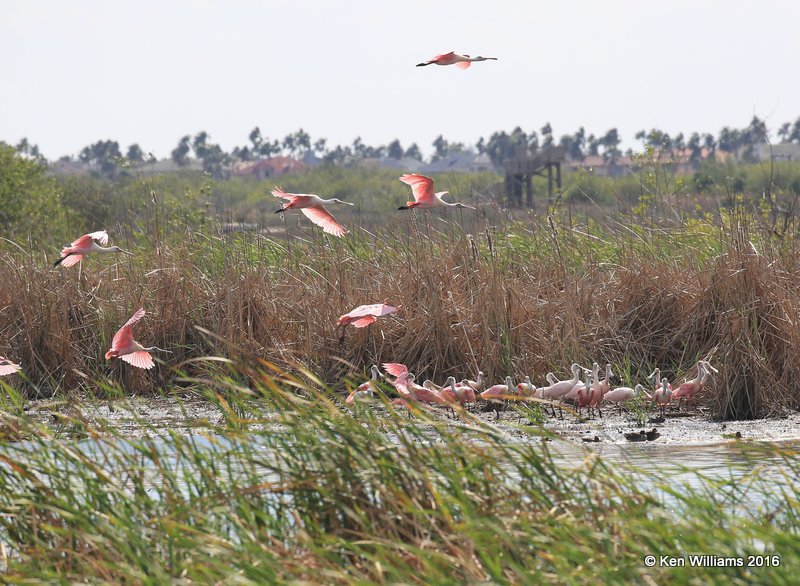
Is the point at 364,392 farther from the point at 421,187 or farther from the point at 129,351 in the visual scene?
the point at 421,187

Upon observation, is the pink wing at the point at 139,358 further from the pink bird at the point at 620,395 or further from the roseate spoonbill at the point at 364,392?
the pink bird at the point at 620,395

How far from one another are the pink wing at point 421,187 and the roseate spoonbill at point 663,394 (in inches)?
76.9

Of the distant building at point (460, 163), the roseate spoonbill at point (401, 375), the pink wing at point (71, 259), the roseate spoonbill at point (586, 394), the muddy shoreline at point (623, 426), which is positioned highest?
the pink wing at point (71, 259)

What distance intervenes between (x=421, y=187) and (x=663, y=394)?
2.11m

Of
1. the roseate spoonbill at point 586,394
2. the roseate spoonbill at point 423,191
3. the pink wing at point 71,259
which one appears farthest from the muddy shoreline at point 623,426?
the roseate spoonbill at point 423,191

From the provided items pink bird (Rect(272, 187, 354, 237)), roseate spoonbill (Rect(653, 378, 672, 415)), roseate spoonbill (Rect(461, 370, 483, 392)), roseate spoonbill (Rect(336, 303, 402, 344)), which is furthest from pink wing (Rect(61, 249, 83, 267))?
roseate spoonbill (Rect(653, 378, 672, 415))

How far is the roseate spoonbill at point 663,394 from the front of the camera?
848 centimetres

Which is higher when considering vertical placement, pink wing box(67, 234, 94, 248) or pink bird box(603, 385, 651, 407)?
pink wing box(67, 234, 94, 248)

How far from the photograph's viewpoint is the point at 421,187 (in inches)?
348

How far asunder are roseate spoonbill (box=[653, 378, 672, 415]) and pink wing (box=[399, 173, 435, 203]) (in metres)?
1.95

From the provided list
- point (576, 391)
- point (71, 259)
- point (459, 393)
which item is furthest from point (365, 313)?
point (71, 259)

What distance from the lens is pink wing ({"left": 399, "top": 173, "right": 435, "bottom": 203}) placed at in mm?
8789

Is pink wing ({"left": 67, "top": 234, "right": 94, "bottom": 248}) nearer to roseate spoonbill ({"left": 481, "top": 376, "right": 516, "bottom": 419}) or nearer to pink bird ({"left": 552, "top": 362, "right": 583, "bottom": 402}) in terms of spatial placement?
roseate spoonbill ({"left": 481, "top": 376, "right": 516, "bottom": 419})

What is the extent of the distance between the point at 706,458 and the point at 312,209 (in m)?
3.38
